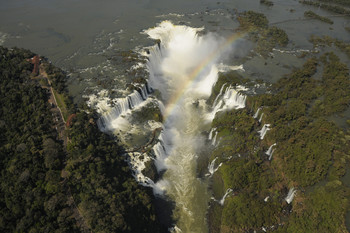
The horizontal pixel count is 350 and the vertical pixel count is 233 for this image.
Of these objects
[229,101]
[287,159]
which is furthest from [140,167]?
[287,159]

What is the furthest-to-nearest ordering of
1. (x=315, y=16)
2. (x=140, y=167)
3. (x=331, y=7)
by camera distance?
(x=331, y=7), (x=315, y=16), (x=140, y=167)

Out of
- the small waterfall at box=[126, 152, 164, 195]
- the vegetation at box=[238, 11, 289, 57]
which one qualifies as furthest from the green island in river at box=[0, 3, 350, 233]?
the vegetation at box=[238, 11, 289, 57]

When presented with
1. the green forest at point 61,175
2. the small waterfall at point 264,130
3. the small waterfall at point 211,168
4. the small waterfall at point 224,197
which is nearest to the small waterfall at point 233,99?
the small waterfall at point 264,130

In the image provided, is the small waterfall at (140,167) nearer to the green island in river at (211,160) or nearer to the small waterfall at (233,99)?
the green island in river at (211,160)

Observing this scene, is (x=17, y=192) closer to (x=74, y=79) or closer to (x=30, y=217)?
(x=30, y=217)

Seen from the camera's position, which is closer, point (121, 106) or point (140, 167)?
point (140, 167)

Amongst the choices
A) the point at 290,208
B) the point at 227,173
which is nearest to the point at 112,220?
the point at 227,173

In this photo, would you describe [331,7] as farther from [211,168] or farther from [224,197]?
[224,197]

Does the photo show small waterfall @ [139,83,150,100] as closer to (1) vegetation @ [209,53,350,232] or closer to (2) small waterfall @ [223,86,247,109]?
(1) vegetation @ [209,53,350,232]

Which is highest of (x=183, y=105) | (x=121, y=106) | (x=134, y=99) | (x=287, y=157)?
(x=134, y=99)
